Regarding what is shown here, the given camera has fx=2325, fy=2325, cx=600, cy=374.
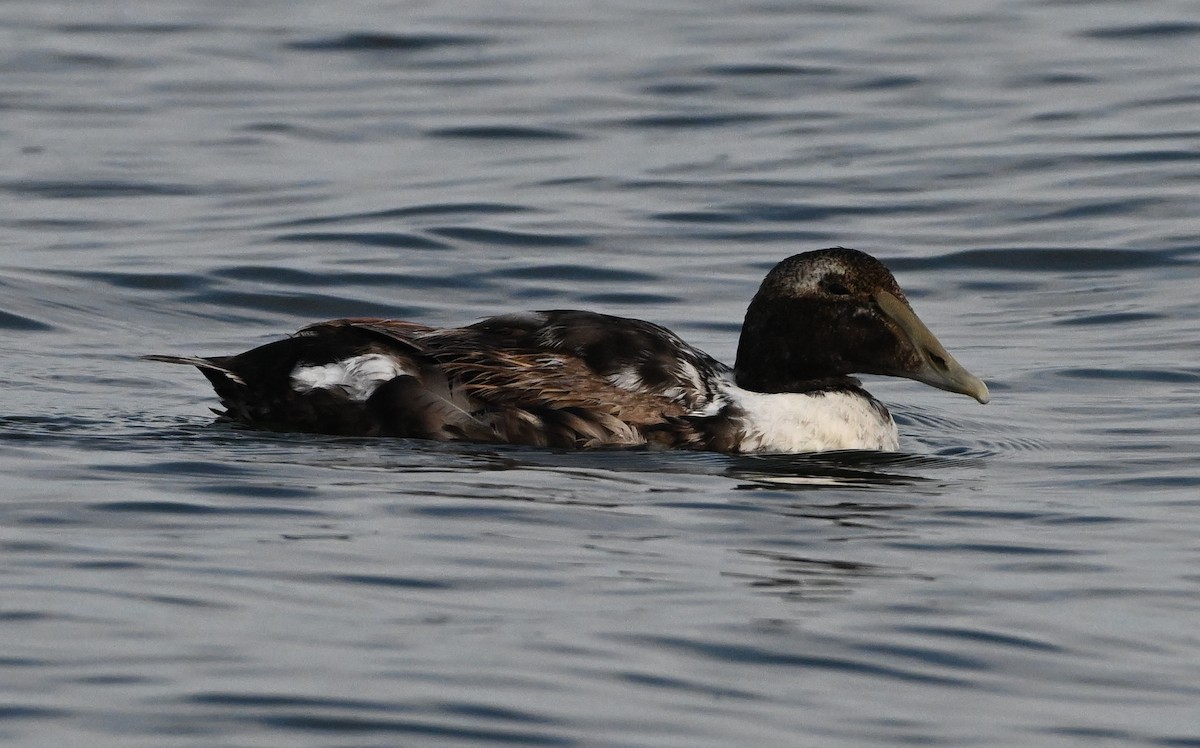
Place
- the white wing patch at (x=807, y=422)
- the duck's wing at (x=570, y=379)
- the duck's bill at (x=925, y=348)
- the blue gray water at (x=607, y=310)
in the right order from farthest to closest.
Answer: the duck's bill at (x=925, y=348) → the white wing patch at (x=807, y=422) → the duck's wing at (x=570, y=379) → the blue gray water at (x=607, y=310)

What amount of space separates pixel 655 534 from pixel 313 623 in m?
1.48

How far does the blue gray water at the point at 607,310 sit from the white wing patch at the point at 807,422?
5.4 inches

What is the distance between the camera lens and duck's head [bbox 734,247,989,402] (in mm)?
8945

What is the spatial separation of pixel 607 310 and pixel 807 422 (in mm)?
3572

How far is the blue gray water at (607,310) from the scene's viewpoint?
5660 millimetres

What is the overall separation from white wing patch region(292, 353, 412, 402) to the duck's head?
4.66ft

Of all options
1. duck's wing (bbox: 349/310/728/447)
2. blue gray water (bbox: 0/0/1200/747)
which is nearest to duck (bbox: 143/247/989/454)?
duck's wing (bbox: 349/310/728/447)

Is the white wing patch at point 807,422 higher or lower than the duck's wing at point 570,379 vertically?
lower

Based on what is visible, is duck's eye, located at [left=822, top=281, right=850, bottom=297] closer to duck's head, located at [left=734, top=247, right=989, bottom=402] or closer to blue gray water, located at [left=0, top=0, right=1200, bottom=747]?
duck's head, located at [left=734, top=247, right=989, bottom=402]

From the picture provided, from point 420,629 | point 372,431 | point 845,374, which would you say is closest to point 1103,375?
point 845,374

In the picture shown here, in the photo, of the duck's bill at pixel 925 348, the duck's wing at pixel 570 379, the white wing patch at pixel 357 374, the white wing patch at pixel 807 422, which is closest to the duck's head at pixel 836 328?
the duck's bill at pixel 925 348

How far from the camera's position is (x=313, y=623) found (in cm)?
605

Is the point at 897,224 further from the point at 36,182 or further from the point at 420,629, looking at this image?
the point at 420,629

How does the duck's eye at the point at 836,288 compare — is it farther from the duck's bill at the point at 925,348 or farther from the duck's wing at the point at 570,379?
the duck's wing at the point at 570,379
